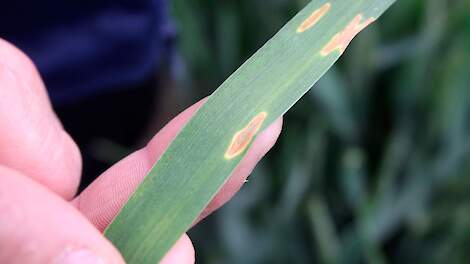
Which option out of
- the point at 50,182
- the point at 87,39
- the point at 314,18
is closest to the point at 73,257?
the point at 50,182

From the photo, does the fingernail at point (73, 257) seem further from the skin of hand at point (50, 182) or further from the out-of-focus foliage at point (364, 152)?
the out-of-focus foliage at point (364, 152)

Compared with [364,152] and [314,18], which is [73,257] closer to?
[314,18]

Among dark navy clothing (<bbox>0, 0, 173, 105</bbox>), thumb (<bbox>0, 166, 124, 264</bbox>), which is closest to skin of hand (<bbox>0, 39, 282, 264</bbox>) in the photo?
thumb (<bbox>0, 166, 124, 264</bbox>)

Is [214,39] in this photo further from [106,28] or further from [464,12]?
[464,12]

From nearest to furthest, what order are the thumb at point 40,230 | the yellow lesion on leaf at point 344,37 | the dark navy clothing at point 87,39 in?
1. the thumb at point 40,230
2. the yellow lesion on leaf at point 344,37
3. the dark navy clothing at point 87,39

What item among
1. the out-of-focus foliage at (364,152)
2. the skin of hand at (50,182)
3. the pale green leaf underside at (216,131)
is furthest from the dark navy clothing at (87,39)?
the pale green leaf underside at (216,131)
